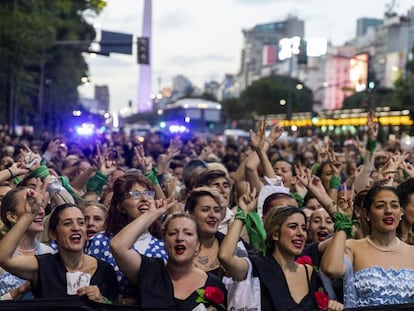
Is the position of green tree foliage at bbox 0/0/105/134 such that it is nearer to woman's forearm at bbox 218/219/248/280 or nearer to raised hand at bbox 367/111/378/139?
raised hand at bbox 367/111/378/139

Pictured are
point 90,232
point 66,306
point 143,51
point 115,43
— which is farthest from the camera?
point 115,43

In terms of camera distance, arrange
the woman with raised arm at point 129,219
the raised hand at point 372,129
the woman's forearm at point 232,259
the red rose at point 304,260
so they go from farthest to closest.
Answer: the raised hand at point 372,129 < the woman with raised arm at point 129,219 < the red rose at point 304,260 < the woman's forearm at point 232,259

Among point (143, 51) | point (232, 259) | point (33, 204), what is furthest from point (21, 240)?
point (143, 51)

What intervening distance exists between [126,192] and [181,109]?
52.2 meters

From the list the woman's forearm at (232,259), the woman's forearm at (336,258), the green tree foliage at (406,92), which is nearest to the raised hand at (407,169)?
the woman's forearm at (336,258)

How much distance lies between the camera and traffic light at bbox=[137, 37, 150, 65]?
122 ft

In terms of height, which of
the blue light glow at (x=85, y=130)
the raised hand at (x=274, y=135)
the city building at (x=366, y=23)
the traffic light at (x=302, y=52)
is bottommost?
the blue light glow at (x=85, y=130)

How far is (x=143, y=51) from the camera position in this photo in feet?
123

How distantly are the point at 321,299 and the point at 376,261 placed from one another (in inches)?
19.5

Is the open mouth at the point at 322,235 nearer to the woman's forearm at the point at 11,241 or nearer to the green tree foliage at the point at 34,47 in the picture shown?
the woman's forearm at the point at 11,241

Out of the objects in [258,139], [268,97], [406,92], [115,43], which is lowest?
[258,139]

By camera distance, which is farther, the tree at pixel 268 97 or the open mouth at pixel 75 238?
the tree at pixel 268 97

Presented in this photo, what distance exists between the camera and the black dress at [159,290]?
18.6 feet

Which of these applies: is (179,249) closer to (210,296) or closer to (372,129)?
(210,296)
